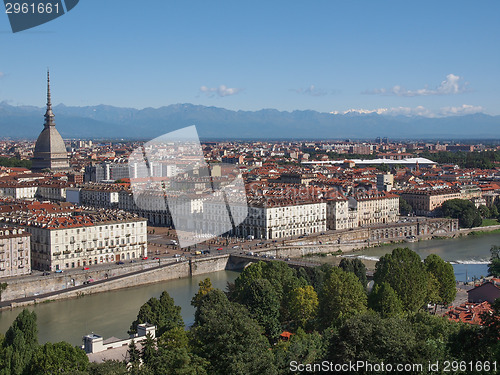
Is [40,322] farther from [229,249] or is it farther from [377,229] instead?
[377,229]

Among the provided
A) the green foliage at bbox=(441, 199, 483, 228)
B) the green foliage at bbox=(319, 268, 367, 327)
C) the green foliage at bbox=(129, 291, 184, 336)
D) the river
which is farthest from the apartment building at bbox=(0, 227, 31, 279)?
the green foliage at bbox=(441, 199, 483, 228)

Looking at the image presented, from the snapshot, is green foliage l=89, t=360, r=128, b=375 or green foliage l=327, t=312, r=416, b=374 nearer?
green foliage l=327, t=312, r=416, b=374

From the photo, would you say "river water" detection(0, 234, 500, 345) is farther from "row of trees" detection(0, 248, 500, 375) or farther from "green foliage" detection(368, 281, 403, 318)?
"green foliage" detection(368, 281, 403, 318)

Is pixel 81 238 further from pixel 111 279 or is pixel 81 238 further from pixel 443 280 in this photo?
pixel 443 280

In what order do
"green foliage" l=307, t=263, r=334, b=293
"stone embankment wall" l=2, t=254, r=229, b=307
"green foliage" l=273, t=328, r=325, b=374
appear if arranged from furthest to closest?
"stone embankment wall" l=2, t=254, r=229, b=307, "green foliage" l=307, t=263, r=334, b=293, "green foliage" l=273, t=328, r=325, b=374

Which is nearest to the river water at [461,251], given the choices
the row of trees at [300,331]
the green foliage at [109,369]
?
the row of trees at [300,331]

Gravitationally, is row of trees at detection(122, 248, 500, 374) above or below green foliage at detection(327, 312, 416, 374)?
below

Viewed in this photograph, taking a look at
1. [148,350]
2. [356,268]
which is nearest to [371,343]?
[148,350]
